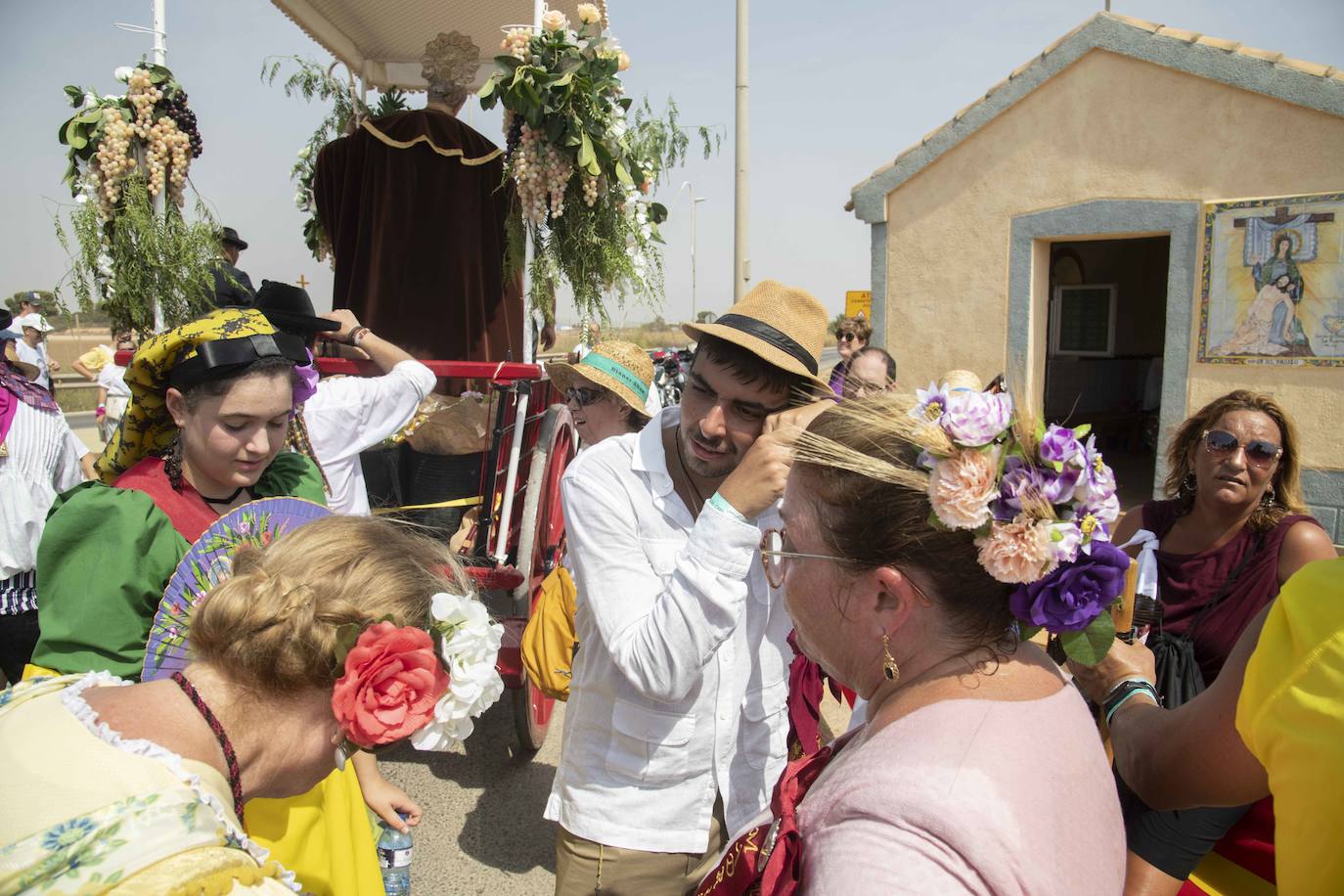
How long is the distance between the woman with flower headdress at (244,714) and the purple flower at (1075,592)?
84cm

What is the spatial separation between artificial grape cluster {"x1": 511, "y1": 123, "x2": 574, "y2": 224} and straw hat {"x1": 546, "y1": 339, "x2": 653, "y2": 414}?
0.72 metres

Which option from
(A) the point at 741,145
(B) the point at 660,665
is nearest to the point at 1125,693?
(B) the point at 660,665

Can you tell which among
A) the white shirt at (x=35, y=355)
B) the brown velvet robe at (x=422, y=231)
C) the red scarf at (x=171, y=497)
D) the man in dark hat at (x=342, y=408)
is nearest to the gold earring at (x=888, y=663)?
the red scarf at (x=171, y=497)

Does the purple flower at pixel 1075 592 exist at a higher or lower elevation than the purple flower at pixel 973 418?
lower

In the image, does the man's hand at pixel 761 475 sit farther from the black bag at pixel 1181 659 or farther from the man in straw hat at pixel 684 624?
the black bag at pixel 1181 659

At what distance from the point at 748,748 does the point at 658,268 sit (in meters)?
3.10

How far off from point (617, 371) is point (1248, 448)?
2590mm

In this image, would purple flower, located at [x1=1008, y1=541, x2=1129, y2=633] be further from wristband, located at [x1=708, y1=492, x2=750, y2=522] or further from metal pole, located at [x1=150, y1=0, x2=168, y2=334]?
metal pole, located at [x1=150, y1=0, x2=168, y2=334]

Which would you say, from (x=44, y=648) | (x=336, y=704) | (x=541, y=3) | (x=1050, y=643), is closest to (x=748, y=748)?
(x=1050, y=643)

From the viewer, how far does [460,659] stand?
135 cm

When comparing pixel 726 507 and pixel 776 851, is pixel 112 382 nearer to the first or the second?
pixel 726 507

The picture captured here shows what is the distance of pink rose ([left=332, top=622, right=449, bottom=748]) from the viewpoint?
1177 millimetres

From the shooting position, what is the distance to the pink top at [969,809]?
2.86 ft

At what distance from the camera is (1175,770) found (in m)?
1.43
